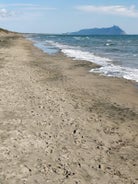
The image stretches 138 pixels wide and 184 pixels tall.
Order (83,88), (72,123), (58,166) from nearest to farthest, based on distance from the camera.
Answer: (58,166), (72,123), (83,88)

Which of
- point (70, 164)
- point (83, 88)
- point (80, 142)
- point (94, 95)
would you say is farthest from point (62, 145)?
point (83, 88)

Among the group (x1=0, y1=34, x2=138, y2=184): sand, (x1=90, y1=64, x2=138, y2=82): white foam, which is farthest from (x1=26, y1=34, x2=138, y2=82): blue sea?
(x1=0, y1=34, x2=138, y2=184): sand

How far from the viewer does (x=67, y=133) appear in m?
10.2

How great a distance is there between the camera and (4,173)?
7.57m

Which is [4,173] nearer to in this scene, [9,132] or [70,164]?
[70,164]

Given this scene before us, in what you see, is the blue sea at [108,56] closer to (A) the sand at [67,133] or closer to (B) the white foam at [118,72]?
(B) the white foam at [118,72]

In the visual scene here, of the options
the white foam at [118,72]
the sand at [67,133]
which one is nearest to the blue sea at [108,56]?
the white foam at [118,72]

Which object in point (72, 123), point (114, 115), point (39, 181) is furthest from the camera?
point (114, 115)

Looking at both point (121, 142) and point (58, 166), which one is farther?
point (121, 142)

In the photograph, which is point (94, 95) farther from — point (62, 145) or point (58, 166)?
point (58, 166)

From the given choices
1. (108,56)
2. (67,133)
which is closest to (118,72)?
(67,133)

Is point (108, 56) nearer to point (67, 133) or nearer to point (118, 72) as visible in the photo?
point (118, 72)

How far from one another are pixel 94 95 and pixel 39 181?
8.84 metres

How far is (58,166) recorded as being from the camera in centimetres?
802
